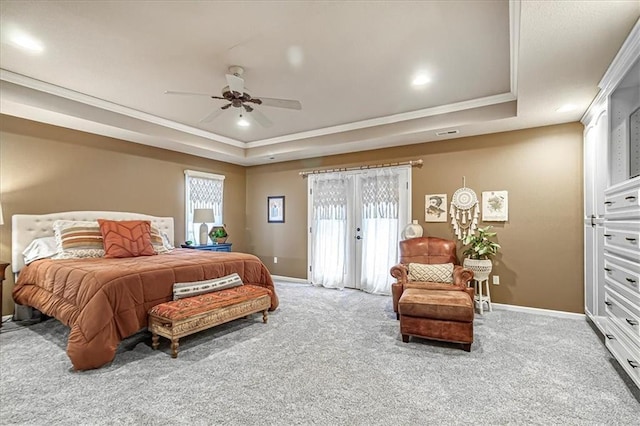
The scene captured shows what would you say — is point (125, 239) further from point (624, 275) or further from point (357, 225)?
point (624, 275)

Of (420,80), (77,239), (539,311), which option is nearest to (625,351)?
(539,311)

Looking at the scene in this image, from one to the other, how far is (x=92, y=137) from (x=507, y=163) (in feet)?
19.3

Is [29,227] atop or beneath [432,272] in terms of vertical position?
atop

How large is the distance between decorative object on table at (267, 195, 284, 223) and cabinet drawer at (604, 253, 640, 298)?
196 inches

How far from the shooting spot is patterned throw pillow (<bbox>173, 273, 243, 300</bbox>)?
3114 millimetres

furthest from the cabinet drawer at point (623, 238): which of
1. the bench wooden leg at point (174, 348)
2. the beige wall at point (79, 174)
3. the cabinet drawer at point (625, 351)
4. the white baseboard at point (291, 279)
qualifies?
the beige wall at point (79, 174)

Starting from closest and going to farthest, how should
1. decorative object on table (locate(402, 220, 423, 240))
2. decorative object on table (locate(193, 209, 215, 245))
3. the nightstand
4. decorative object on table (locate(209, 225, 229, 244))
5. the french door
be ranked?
1. decorative object on table (locate(402, 220, 423, 240))
2. the french door
3. the nightstand
4. decorative object on table (locate(193, 209, 215, 245))
5. decorative object on table (locate(209, 225, 229, 244))

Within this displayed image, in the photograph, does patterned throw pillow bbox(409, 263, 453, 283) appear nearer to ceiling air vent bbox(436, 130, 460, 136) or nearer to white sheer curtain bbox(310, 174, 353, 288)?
white sheer curtain bbox(310, 174, 353, 288)

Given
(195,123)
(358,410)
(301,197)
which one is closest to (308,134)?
(301,197)

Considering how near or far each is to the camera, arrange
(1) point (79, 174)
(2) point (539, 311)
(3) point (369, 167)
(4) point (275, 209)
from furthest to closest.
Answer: (4) point (275, 209) → (3) point (369, 167) → (1) point (79, 174) → (2) point (539, 311)

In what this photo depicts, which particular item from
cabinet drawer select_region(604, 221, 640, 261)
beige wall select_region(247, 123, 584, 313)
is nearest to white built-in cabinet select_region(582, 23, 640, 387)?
cabinet drawer select_region(604, 221, 640, 261)

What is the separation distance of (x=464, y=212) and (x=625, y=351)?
2498mm

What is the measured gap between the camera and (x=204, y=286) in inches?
130

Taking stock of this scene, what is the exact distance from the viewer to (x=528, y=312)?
160 inches
